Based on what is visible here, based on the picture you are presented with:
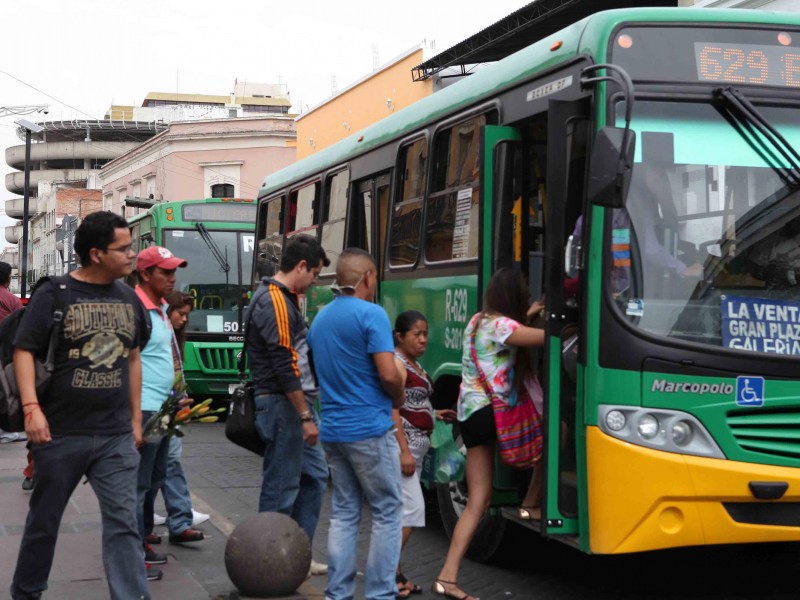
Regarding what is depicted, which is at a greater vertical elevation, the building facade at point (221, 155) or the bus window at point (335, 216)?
the building facade at point (221, 155)

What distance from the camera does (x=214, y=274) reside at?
59.4 feet

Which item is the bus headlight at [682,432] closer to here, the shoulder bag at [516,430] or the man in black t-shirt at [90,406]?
the shoulder bag at [516,430]

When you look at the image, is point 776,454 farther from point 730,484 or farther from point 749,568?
point 749,568

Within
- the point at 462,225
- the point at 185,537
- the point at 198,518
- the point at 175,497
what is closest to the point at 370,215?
the point at 462,225

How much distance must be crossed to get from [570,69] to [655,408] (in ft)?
6.05

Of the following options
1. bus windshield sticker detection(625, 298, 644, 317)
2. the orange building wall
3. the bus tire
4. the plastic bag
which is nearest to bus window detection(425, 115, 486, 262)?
the plastic bag

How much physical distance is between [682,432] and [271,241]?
8586 millimetres

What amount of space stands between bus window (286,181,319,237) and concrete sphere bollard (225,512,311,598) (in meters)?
5.40

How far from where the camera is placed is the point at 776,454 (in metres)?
5.79

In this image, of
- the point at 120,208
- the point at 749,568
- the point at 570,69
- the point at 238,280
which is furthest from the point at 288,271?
the point at 120,208

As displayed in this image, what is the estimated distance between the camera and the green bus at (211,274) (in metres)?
17.6

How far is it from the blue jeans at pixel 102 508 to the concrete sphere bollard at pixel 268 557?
32.9 inches

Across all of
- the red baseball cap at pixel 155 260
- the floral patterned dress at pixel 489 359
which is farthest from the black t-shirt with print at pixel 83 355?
the floral patterned dress at pixel 489 359

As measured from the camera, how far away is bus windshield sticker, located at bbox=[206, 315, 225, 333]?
1773 cm
